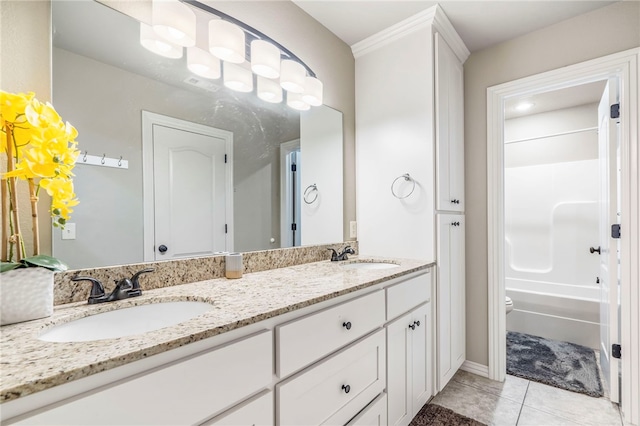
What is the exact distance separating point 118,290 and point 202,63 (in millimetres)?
1016

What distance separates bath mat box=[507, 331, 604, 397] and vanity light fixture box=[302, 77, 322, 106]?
2393 mm

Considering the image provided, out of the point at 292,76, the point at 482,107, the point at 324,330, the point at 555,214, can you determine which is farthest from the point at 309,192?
the point at 555,214

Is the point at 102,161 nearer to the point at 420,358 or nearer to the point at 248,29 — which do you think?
the point at 248,29

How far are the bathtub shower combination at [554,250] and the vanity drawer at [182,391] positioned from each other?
3101mm

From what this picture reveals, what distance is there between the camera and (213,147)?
144 centimetres

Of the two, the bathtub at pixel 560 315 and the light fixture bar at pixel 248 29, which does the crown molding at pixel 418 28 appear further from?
the bathtub at pixel 560 315

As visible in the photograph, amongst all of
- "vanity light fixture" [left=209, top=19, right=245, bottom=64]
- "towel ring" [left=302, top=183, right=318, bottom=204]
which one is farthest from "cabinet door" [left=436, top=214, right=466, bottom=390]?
"vanity light fixture" [left=209, top=19, right=245, bottom=64]

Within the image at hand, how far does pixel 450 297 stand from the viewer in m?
2.04

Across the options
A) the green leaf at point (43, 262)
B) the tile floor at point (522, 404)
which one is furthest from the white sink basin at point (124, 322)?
the tile floor at point (522, 404)

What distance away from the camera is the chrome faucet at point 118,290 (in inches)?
37.7

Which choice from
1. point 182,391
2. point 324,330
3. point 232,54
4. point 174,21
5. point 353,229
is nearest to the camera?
point 182,391

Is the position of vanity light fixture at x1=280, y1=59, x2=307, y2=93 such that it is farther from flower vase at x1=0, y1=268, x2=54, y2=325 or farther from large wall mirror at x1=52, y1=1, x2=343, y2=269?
flower vase at x1=0, y1=268, x2=54, y2=325

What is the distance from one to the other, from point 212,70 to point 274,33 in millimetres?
506

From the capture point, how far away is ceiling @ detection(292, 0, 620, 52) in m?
1.80
